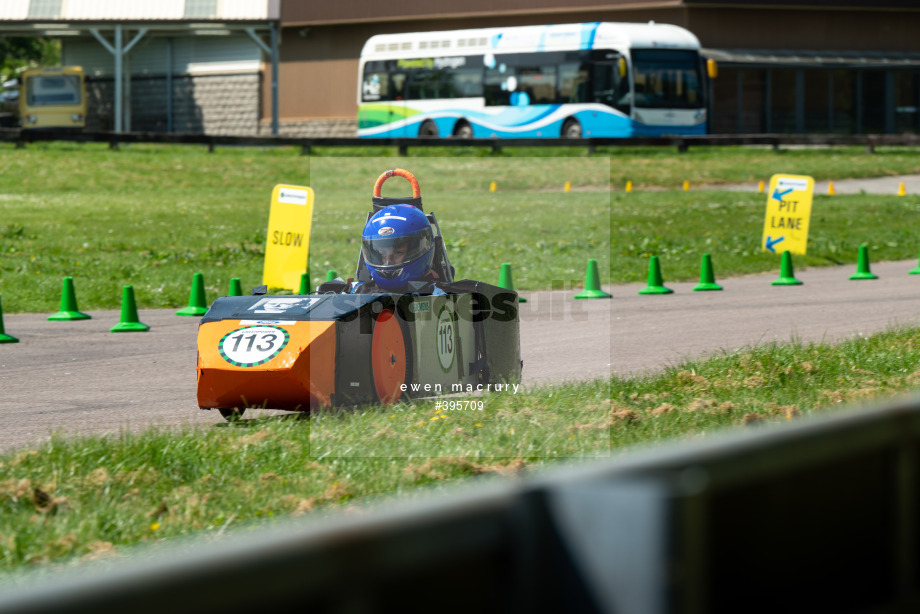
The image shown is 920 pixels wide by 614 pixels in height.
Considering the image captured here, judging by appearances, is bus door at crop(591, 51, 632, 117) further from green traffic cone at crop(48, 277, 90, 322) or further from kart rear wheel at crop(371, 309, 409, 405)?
kart rear wheel at crop(371, 309, 409, 405)

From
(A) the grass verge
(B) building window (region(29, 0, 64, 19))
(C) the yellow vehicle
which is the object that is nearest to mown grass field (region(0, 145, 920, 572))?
(A) the grass verge

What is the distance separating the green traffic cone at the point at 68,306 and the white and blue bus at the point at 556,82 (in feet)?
83.7

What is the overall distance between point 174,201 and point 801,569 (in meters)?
25.8

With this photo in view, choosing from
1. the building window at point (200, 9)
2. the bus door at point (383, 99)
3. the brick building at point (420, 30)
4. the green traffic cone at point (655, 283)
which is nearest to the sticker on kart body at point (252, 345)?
the green traffic cone at point (655, 283)

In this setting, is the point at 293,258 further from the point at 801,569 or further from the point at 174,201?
the point at 174,201

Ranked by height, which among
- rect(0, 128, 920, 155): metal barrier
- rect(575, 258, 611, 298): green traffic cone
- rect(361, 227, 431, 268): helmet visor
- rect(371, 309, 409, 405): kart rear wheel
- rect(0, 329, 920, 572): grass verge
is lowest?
rect(0, 329, 920, 572): grass verge

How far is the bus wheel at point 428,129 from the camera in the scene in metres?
41.5

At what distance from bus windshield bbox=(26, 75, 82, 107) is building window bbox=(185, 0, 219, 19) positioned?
5.33m

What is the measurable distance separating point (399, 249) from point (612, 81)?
99.8ft

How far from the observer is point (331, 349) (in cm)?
719

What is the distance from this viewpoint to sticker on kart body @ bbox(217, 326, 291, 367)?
718cm

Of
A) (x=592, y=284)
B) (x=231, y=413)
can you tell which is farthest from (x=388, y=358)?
(x=592, y=284)

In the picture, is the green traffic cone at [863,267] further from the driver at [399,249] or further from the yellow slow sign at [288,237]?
the driver at [399,249]

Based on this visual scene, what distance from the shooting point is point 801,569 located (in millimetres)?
3080
